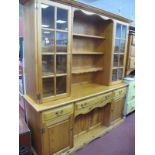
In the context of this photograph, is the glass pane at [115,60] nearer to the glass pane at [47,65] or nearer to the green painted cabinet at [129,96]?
the green painted cabinet at [129,96]

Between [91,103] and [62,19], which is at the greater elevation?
[62,19]

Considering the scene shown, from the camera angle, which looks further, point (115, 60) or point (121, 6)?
point (121, 6)

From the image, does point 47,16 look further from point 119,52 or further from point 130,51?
point 130,51

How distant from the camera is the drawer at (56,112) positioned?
5.35ft

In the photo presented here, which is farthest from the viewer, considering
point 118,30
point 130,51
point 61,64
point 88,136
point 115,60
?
point 130,51

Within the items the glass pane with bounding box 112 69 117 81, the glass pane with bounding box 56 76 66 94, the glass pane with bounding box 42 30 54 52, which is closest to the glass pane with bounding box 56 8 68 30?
the glass pane with bounding box 42 30 54 52

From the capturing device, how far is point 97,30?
2.63m

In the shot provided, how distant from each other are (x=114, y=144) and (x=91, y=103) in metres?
0.73

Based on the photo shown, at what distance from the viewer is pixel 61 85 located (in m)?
1.87

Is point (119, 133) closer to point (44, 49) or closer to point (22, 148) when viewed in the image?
point (22, 148)

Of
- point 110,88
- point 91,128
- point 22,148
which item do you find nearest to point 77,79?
point 110,88

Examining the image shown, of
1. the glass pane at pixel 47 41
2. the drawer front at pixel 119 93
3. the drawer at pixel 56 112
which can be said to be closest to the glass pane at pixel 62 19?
the glass pane at pixel 47 41

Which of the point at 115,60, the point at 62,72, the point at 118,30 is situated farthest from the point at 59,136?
Result: the point at 118,30
